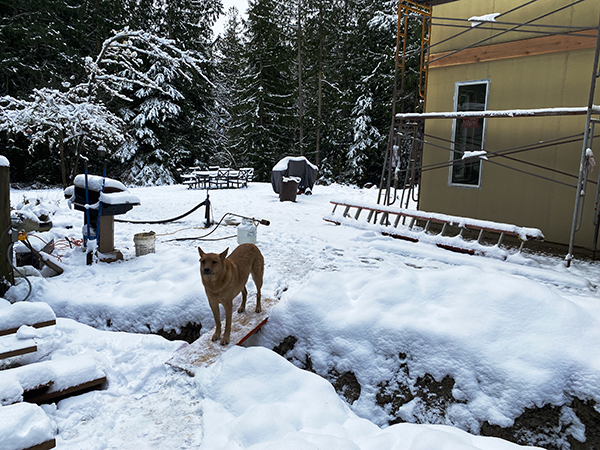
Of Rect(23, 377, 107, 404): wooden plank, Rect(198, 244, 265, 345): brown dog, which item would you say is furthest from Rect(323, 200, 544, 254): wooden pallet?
Rect(23, 377, 107, 404): wooden plank

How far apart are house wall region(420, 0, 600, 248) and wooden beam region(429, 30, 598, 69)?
0.08m

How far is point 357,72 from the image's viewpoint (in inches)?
971

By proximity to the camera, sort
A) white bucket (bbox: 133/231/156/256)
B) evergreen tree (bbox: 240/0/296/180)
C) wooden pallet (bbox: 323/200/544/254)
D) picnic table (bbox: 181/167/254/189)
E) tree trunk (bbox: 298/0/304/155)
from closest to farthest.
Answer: wooden pallet (bbox: 323/200/544/254) < white bucket (bbox: 133/231/156/256) < picnic table (bbox: 181/167/254/189) < evergreen tree (bbox: 240/0/296/180) < tree trunk (bbox: 298/0/304/155)

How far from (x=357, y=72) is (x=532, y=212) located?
20060 mm

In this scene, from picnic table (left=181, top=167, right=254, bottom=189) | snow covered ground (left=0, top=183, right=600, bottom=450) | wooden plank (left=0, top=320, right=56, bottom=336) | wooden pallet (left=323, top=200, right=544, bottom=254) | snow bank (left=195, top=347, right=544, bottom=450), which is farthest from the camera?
picnic table (left=181, top=167, right=254, bottom=189)

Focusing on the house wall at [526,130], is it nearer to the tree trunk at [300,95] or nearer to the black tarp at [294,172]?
the black tarp at [294,172]

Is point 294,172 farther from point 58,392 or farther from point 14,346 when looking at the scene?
point 58,392

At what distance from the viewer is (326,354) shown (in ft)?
12.5

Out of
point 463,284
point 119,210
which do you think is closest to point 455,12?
point 463,284

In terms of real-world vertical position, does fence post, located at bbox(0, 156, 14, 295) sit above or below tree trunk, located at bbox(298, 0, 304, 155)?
below

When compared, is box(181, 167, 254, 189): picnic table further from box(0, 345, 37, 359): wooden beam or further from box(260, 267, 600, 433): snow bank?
box(0, 345, 37, 359): wooden beam

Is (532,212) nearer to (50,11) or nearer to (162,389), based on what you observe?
(162,389)

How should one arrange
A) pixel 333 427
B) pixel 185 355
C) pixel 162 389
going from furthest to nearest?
pixel 185 355
pixel 162 389
pixel 333 427

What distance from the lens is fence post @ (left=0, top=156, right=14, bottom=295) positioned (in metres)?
4.20
